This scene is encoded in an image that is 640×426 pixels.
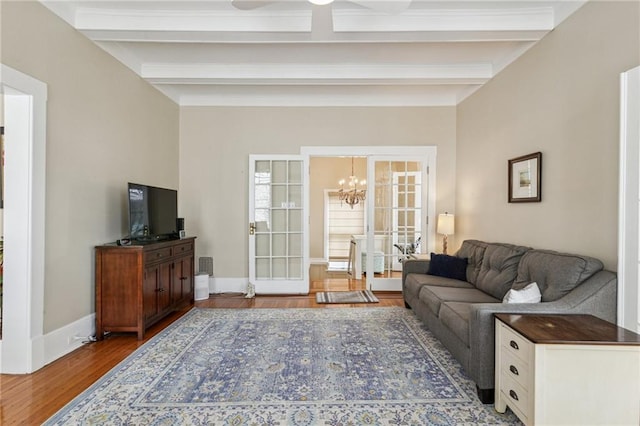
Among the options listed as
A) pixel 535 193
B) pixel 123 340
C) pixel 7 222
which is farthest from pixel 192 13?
pixel 535 193

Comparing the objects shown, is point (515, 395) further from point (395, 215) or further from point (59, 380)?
point (395, 215)

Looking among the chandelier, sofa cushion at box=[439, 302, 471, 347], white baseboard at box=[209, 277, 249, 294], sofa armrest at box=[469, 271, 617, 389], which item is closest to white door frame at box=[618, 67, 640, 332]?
sofa armrest at box=[469, 271, 617, 389]

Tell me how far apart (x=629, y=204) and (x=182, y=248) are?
4.40 m

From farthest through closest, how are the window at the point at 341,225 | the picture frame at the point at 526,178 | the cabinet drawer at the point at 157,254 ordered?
the window at the point at 341,225
the cabinet drawer at the point at 157,254
the picture frame at the point at 526,178

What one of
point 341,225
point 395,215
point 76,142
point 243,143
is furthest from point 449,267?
point 341,225

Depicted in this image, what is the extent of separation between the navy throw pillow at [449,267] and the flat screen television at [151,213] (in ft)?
11.1

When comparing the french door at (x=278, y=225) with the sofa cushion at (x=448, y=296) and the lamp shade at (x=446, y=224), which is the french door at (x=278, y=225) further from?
the sofa cushion at (x=448, y=296)

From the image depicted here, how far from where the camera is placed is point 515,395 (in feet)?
6.70

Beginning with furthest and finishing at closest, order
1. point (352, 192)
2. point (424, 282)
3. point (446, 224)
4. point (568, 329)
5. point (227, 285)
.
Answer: point (352, 192) < point (227, 285) < point (446, 224) < point (424, 282) < point (568, 329)

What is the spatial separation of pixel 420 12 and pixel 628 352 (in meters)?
2.96

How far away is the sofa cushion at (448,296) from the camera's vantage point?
3.25 meters

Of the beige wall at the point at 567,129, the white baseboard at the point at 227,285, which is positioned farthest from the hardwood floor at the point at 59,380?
the beige wall at the point at 567,129

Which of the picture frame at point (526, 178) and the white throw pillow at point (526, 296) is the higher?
the picture frame at point (526, 178)

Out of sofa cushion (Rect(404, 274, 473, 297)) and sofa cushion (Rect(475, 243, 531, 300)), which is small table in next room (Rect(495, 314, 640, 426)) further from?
sofa cushion (Rect(404, 274, 473, 297))
